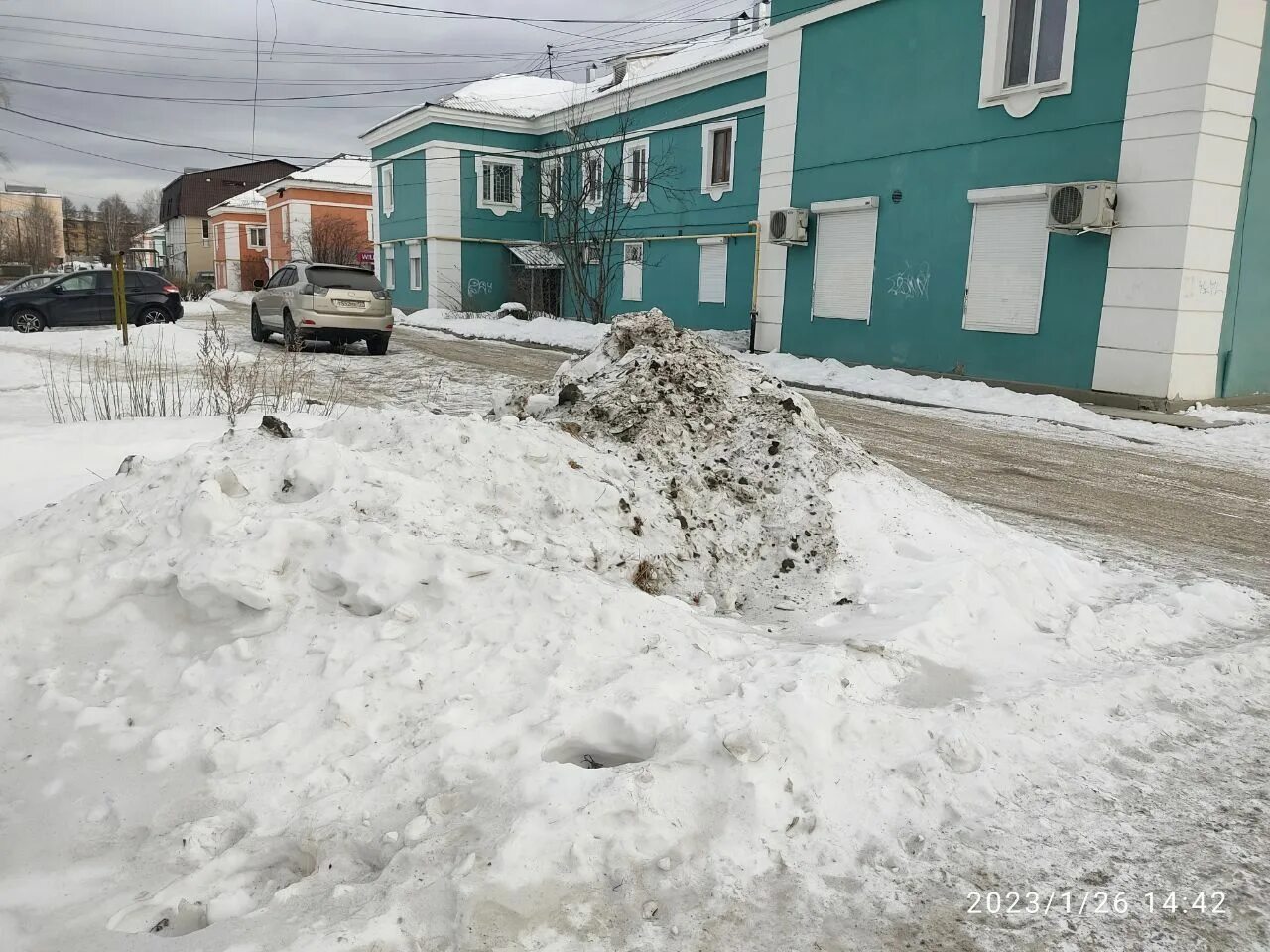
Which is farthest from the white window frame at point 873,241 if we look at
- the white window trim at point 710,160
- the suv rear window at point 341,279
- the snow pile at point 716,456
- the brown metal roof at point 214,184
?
the brown metal roof at point 214,184

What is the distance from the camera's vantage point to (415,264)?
35.9m

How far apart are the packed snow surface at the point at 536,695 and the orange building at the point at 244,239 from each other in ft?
190

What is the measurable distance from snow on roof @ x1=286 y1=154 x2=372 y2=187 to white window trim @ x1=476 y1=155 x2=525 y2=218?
64.1ft

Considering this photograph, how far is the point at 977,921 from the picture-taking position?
2.44 m

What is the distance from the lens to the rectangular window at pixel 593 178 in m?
29.3

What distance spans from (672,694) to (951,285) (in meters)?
14.2

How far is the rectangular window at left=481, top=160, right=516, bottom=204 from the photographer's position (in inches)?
1316

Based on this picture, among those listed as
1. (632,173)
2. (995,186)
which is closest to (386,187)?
(632,173)

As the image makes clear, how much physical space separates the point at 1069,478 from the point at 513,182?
1145 inches

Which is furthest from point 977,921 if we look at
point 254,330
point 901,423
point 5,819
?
point 254,330

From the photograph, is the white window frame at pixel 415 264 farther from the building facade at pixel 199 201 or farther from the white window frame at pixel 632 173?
the building facade at pixel 199 201

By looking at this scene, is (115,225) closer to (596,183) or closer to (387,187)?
(387,187)

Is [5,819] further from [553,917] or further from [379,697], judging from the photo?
[553,917]

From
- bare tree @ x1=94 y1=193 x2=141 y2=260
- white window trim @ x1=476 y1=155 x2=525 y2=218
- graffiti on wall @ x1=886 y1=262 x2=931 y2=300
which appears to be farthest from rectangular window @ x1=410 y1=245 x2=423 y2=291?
bare tree @ x1=94 y1=193 x2=141 y2=260
